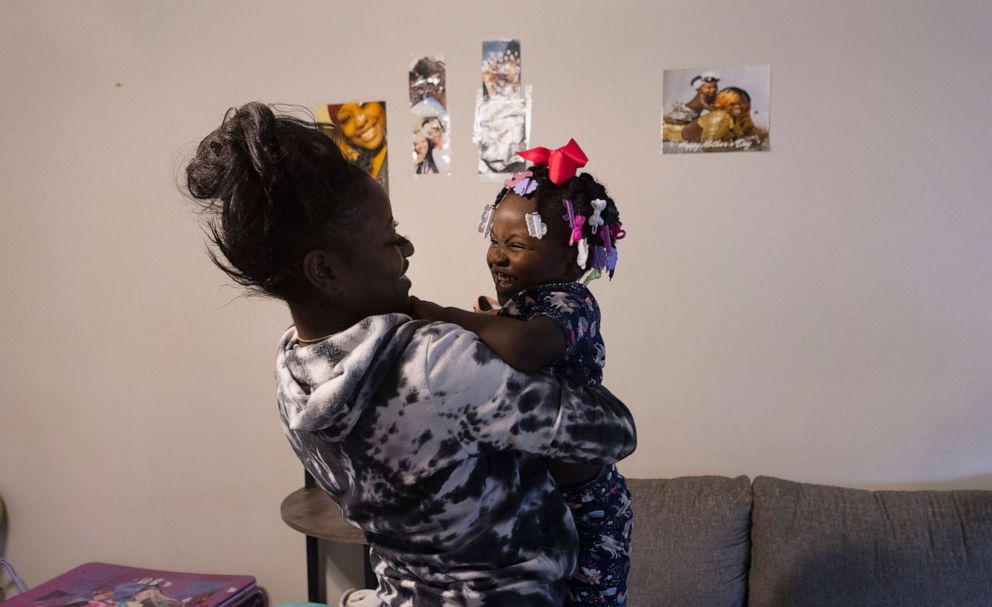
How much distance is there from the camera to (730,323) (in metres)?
2.24

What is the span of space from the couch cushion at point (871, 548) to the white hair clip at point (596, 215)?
1.21 metres

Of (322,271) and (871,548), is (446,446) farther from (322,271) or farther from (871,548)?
(871,548)

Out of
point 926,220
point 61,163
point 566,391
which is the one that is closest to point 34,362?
point 61,163

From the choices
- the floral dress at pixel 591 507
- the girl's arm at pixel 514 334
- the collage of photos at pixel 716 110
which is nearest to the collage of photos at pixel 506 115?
the collage of photos at pixel 716 110

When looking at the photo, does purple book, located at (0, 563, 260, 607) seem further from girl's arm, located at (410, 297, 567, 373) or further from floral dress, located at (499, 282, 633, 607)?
girl's arm, located at (410, 297, 567, 373)

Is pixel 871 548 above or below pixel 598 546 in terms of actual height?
below

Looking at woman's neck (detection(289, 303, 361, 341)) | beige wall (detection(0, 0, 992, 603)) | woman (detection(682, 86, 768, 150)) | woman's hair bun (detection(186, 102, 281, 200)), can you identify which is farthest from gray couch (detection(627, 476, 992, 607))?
woman's hair bun (detection(186, 102, 281, 200))

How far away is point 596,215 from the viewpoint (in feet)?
3.99

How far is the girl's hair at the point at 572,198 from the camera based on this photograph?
1224mm

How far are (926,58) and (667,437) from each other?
4.10 feet

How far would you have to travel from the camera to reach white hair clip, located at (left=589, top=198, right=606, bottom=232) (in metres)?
1.22

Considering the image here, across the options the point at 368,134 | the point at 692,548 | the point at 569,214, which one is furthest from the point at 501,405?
the point at 368,134

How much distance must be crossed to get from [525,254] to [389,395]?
429mm

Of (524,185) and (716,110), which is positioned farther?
(716,110)
